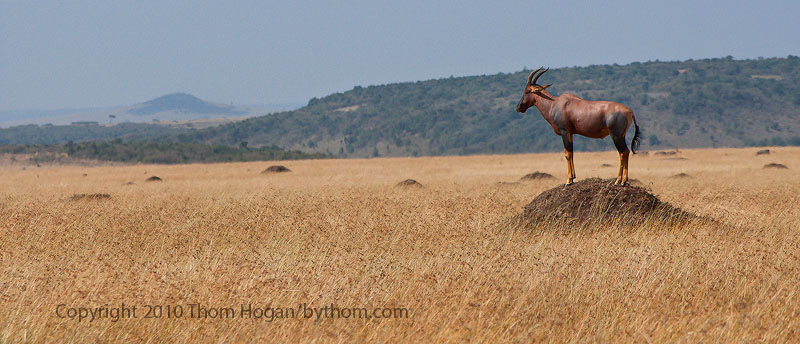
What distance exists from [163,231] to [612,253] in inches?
293

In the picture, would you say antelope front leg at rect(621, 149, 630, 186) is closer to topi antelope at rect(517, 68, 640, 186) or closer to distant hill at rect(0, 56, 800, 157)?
topi antelope at rect(517, 68, 640, 186)

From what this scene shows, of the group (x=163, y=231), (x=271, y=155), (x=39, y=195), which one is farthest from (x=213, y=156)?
(x=163, y=231)

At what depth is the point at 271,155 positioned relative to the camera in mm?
77375

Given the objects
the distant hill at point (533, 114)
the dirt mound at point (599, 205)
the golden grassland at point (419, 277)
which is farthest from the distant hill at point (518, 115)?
the golden grassland at point (419, 277)

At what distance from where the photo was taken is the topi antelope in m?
10.5

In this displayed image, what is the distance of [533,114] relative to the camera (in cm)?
13000

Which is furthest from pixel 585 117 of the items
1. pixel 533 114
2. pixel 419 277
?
pixel 533 114

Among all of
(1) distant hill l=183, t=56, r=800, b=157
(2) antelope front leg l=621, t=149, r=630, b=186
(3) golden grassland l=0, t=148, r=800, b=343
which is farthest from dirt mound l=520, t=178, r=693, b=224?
(1) distant hill l=183, t=56, r=800, b=157

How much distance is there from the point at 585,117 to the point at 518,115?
12864 centimetres

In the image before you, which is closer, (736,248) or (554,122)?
(736,248)

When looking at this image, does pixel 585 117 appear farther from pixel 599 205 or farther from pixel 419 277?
pixel 419 277

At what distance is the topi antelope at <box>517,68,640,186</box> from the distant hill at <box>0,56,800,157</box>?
102 m

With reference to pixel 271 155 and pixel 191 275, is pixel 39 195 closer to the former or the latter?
pixel 191 275

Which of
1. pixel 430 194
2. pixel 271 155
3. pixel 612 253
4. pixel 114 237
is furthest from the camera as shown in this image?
pixel 271 155
